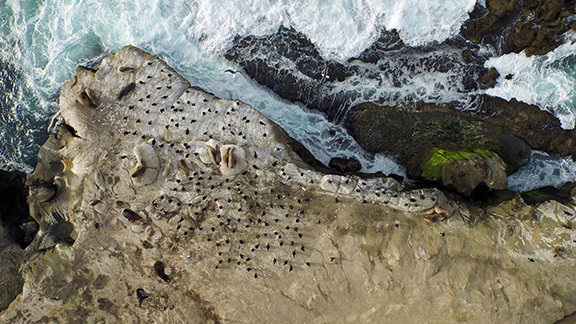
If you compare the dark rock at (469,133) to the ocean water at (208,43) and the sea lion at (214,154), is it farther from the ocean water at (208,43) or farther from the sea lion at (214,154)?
the sea lion at (214,154)

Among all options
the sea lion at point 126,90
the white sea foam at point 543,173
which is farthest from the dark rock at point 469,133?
the sea lion at point 126,90

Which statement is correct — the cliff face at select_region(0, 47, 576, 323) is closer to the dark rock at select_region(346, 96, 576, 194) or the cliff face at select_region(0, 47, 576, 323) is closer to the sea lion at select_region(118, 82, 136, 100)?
the sea lion at select_region(118, 82, 136, 100)

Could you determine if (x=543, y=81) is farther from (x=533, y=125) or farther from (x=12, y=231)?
(x=12, y=231)

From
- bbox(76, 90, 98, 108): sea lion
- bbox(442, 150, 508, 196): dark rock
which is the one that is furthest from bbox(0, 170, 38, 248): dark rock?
→ bbox(442, 150, 508, 196): dark rock

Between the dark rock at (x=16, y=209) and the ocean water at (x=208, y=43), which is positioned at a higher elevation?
the ocean water at (x=208, y=43)

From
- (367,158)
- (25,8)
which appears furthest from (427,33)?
(25,8)

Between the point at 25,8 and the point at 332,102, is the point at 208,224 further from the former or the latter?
the point at 25,8
